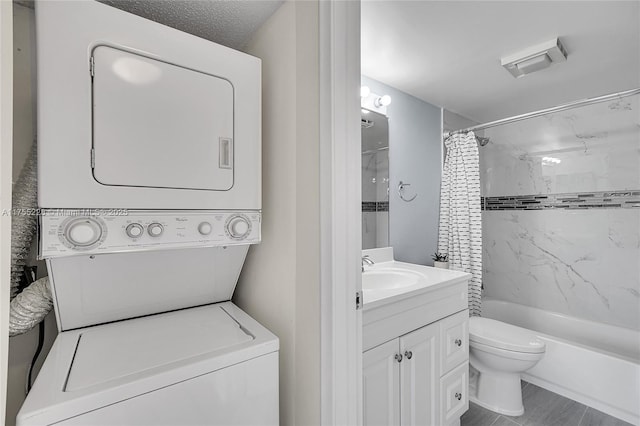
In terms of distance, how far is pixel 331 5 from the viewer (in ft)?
3.18

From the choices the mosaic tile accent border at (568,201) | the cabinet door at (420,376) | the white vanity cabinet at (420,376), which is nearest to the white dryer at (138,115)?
the white vanity cabinet at (420,376)

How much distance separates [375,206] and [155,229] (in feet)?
5.44

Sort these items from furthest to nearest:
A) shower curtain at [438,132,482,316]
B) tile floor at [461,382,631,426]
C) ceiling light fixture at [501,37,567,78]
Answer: shower curtain at [438,132,482,316] < tile floor at [461,382,631,426] < ceiling light fixture at [501,37,567,78]

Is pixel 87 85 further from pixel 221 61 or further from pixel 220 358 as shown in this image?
pixel 220 358

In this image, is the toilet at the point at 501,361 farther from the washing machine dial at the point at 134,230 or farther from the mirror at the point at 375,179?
the washing machine dial at the point at 134,230

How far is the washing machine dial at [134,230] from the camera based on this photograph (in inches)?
33.9

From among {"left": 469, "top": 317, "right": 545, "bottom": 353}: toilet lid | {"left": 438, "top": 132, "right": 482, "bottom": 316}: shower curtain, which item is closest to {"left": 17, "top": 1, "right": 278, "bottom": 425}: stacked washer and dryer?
{"left": 469, "top": 317, "right": 545, "bottom": 353}: toilet lid

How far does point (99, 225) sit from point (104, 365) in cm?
38

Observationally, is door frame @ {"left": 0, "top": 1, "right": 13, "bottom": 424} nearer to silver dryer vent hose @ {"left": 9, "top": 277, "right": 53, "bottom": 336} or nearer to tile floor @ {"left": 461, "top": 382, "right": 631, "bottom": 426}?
silver dryer vent hose @ {"left": 9, "top": 277, "right": 53, "bottom": 336}

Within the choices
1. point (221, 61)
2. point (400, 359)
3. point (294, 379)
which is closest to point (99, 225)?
point (221, 61)

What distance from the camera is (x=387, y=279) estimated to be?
1.94 meters

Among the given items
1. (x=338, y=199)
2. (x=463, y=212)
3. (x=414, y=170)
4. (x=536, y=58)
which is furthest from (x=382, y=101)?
(x=338, y=199)

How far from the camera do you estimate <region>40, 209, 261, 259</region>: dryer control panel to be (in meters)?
0.77

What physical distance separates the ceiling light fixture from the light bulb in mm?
775
